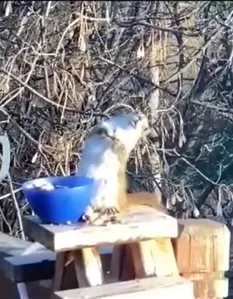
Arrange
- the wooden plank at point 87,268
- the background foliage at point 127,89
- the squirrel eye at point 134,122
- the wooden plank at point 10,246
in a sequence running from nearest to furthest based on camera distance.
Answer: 1. the wooden plank at point 87,268
2. the squirrel eye at point 134,122
3. the wooden plank at point 10,246
4. the background foliage at point 127,89

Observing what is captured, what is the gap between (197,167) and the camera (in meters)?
4.23

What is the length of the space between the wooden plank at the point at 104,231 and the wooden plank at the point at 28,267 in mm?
203

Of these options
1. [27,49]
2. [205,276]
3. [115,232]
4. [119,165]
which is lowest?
[205,276]

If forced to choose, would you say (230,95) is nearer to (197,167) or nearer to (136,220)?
(197,167)

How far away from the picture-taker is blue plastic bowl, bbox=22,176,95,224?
2361 millimetres

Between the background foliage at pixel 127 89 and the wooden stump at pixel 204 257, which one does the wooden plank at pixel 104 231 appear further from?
the background foliage at pixel 127 89

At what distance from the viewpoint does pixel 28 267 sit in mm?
2682

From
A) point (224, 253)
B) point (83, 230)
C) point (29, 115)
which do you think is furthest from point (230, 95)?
point (83, 230)

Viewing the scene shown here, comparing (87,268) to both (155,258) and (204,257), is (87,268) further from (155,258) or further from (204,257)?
(204,257)

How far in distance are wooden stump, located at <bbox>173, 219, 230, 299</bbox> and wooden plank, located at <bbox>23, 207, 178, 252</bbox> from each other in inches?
3.2

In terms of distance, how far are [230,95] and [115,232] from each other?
77.3 inches

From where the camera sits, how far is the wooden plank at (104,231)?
2316 millimetres

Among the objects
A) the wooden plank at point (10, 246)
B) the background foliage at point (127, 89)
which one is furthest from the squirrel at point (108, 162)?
the background foliage at point (127, 89)

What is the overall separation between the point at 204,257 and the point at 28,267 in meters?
0.57
